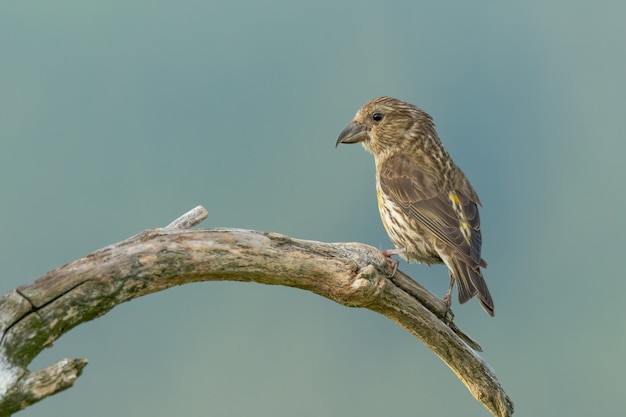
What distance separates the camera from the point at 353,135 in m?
9.34

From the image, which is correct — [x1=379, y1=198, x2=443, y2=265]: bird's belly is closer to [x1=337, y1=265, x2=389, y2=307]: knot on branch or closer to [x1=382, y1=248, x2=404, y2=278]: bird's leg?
[x1=382, y1=248, x2=404, y2=278]: bird's leg

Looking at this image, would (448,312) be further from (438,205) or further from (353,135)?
(353,135)

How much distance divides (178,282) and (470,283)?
112 inches

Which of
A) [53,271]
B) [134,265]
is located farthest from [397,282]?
[53,271]

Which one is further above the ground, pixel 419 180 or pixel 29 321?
pixel 419 180

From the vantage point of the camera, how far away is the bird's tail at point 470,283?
24.4 ft

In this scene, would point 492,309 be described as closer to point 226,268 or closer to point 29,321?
point 226,268

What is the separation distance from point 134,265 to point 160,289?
346mm

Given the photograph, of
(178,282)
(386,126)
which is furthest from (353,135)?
(178,282)

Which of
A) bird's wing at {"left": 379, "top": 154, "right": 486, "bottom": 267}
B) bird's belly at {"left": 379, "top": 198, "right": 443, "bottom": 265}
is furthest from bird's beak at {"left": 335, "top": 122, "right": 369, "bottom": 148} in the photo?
bird's belly at {"left": 379, "top": 198, "right": 443, "bottom": 265}

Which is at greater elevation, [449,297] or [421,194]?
[421,194]

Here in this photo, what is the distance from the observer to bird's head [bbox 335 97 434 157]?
9.15 m

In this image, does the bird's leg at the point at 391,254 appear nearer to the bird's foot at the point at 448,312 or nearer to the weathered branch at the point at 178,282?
the weathered branch at the point at 178,282

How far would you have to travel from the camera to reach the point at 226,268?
625cm
